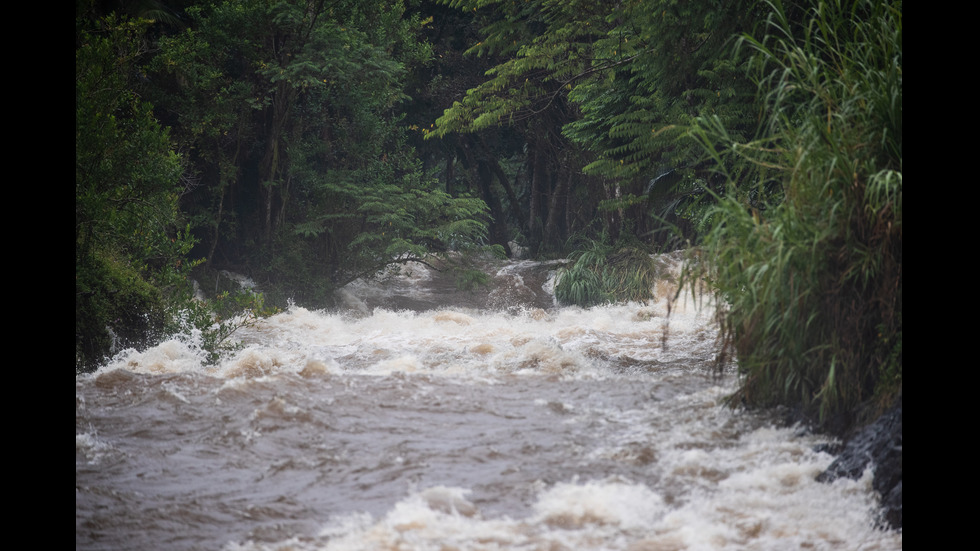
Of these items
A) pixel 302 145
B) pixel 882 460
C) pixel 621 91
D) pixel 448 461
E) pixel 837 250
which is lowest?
pixel 448 461

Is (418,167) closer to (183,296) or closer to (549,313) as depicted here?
(549,313)

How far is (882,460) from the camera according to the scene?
393 centimetres

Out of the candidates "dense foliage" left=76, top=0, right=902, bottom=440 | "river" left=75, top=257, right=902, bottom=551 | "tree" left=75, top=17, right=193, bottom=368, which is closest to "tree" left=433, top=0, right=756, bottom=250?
"dense foliage" left=76, top=0, right=902, bottom=440

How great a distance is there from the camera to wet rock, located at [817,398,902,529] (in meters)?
3.72

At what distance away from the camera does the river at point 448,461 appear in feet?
12.5

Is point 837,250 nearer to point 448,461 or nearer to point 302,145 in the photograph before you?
point 448,461

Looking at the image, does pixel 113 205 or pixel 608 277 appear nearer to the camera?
pixel 113 205

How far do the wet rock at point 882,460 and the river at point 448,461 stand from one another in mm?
84

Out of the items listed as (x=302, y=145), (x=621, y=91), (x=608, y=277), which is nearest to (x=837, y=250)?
(x=621, y=91)

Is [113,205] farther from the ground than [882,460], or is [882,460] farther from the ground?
[113,205]

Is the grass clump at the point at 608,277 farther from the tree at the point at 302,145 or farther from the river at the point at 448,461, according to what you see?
the river at the point at 448,461

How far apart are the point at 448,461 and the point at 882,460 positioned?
2.37 m
